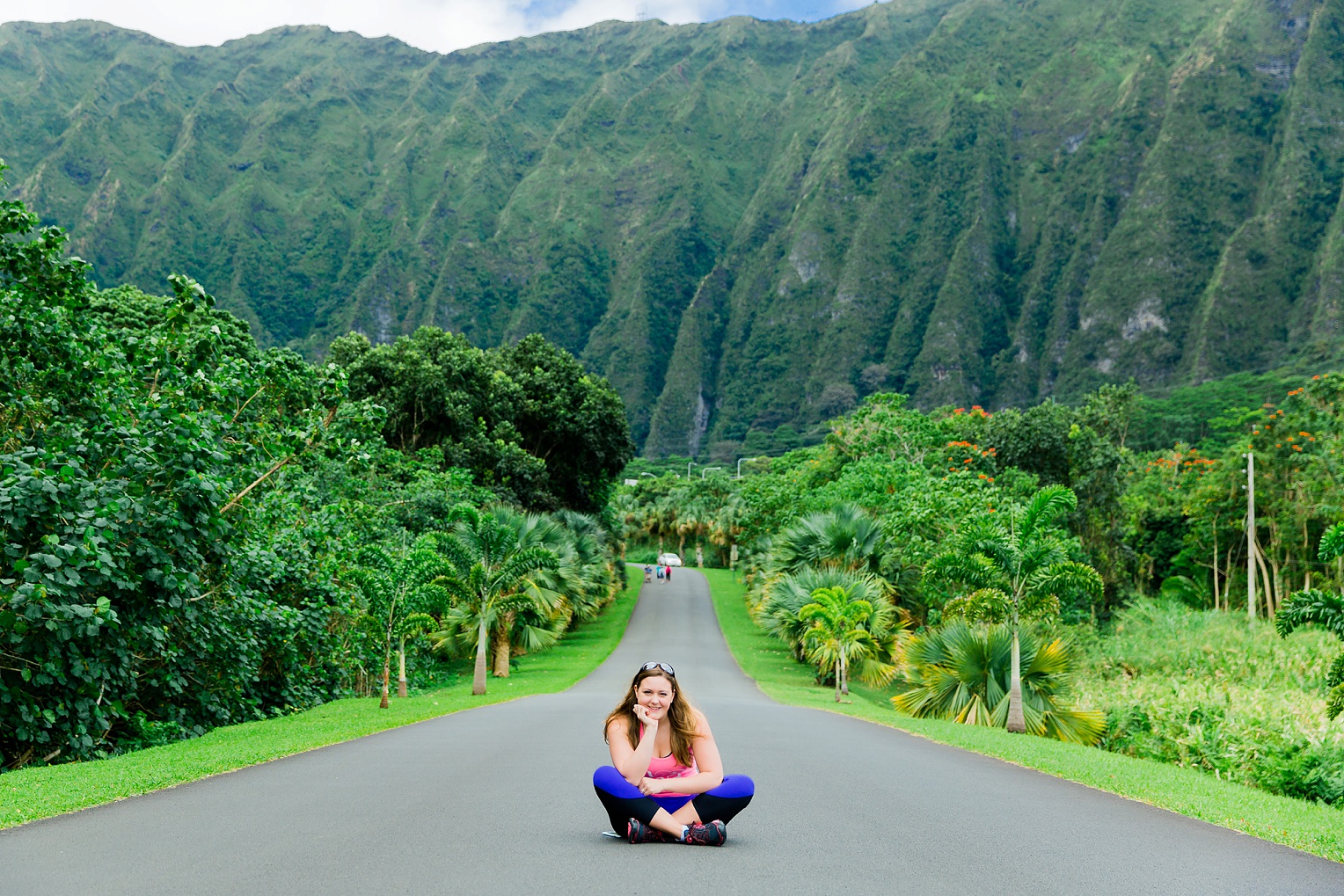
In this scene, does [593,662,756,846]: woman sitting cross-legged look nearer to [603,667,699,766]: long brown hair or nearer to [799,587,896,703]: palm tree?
[603,667,699,766]: long brown hair

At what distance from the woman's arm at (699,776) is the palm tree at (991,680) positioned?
1330cm

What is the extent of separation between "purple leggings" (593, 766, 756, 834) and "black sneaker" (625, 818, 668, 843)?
4 cm

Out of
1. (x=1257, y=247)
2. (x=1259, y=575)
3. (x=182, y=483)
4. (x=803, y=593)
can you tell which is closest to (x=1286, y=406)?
(x=1259, y=575)

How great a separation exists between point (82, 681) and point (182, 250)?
172m

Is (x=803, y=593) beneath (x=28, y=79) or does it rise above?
beneath

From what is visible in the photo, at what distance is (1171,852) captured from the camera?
642cm

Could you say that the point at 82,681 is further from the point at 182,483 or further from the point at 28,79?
the point at 28,79

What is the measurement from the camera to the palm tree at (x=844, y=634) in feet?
81.6

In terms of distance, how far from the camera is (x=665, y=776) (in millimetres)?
5977

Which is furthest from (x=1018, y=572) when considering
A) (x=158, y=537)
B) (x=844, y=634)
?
(x=158, y=537)

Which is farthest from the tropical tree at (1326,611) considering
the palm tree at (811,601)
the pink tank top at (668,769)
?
the palm tree at (811,601)

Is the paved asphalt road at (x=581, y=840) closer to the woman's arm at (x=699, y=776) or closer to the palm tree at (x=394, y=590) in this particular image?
the woman's arm at (x=699, y=776)

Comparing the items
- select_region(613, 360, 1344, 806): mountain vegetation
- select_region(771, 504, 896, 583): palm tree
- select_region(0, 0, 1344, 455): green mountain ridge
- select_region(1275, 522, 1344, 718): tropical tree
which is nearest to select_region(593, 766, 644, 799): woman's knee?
select_region(1275, 522, 1344, 718): tropical tree

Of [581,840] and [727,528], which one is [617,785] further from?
[727,528]
